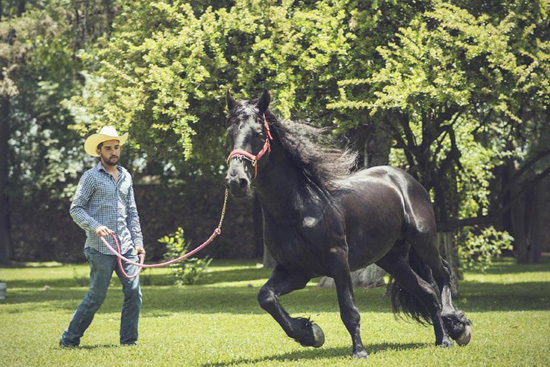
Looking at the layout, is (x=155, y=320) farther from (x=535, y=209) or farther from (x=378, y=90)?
(x=535, y=209)

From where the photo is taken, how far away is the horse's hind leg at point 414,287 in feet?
30.9

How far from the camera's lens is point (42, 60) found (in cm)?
2483

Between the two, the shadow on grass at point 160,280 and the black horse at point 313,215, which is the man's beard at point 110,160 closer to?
the black horse at point 313,215

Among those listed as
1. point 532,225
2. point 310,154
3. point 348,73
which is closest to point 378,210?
point 310,154

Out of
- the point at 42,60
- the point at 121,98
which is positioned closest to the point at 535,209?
the point at 42,60

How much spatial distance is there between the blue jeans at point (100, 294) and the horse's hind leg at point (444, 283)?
3.19m

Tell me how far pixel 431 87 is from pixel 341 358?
6.79 m

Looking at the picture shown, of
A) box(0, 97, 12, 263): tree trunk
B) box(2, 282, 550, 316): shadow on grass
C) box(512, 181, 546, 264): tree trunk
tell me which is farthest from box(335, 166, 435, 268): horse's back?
box(0, 97, 12, 263): tree trunk

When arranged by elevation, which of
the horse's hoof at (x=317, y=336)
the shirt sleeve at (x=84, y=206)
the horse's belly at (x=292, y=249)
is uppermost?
the shirt sleeve at (x=84, y=206)

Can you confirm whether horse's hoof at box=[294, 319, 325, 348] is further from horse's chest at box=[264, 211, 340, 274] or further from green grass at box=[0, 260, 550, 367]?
horse's chest at box=[264, 211, 340, 274]

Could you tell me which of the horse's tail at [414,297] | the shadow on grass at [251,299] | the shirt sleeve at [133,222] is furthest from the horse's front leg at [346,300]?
the shadow on grass at [251,299]

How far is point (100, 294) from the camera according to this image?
30.7 feet

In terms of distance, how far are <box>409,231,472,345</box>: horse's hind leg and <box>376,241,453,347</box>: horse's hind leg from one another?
0.42ft

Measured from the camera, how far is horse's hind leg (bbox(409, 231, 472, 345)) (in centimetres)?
909
